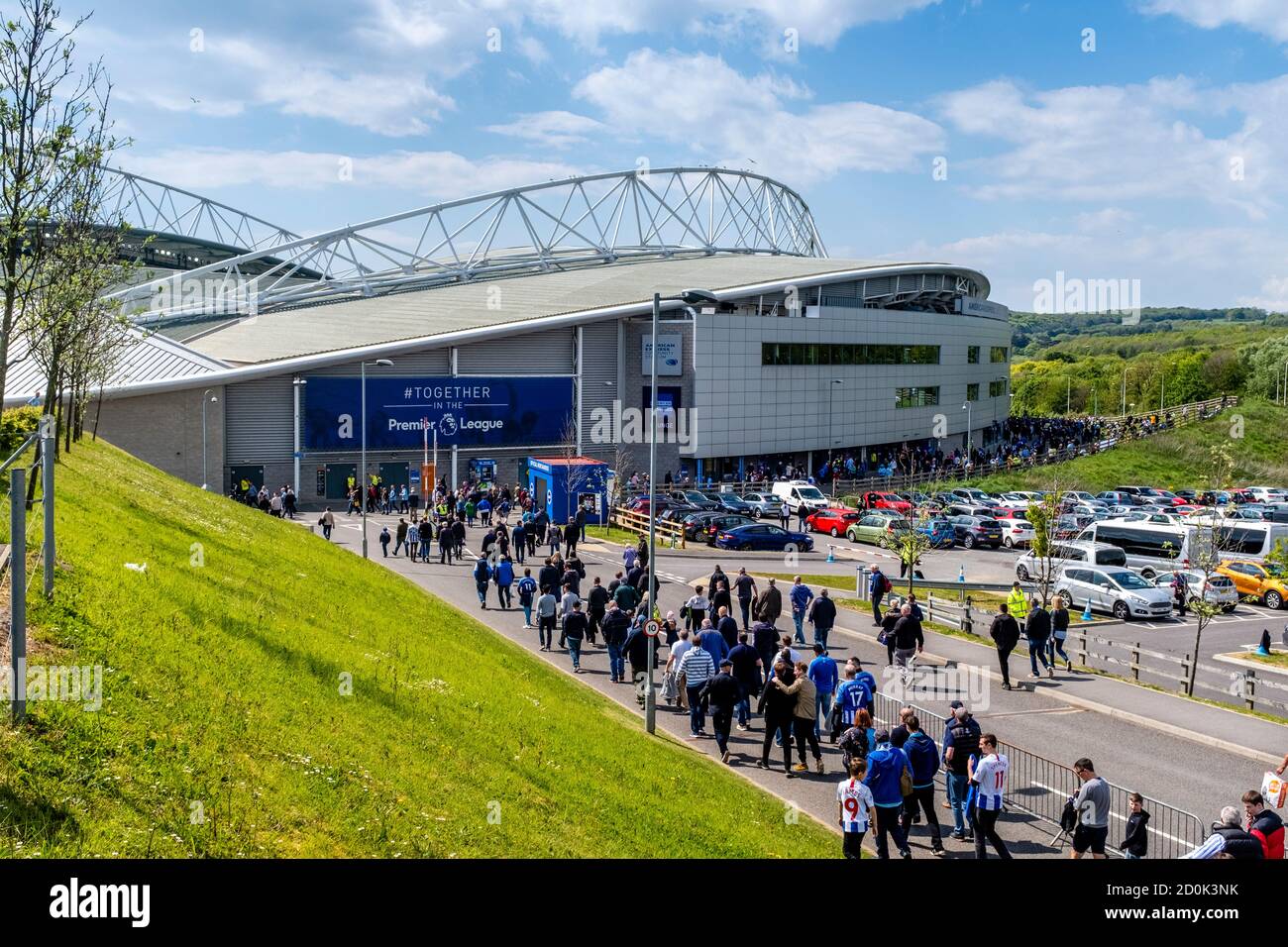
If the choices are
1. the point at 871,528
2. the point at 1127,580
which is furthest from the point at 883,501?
the point at 1127,580

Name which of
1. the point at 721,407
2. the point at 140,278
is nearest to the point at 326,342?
the point at 721,407

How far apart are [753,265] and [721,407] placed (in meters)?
18.9

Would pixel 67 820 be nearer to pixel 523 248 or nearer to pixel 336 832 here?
pixel 336 832

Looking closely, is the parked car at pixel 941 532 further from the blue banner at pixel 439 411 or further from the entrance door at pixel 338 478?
the entrance door at pixel 338 478

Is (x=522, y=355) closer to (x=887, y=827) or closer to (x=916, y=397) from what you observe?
(x=916, y=397)

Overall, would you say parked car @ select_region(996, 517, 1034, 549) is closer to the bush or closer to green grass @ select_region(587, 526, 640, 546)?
green grass @ select_region(587, 526, 640, 546)

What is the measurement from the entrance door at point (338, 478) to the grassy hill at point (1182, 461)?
117ft

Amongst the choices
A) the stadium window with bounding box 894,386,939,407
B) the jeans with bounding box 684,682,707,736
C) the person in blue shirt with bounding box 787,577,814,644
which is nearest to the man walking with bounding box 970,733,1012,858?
the jeans with bounding box 684,682,707,736

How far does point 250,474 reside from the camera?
49.7 m

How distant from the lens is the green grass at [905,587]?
2988 centimetres

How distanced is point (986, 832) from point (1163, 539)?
2785 centimetres

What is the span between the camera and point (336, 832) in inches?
299

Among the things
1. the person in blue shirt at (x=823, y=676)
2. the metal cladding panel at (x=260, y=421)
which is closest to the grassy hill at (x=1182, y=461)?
the metal cladding panel at (x=260, y=421)

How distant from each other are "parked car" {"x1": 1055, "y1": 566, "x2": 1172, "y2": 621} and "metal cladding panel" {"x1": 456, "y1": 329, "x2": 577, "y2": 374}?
33.5 m
